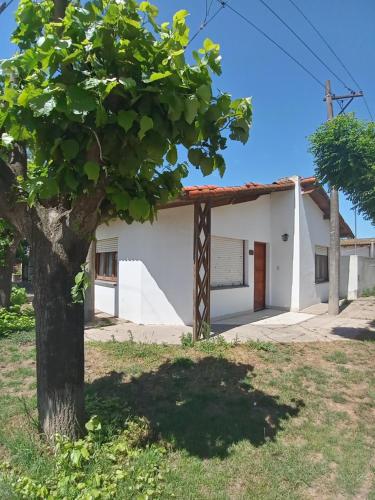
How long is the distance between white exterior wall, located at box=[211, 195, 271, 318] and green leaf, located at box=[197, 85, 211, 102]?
6681 mm

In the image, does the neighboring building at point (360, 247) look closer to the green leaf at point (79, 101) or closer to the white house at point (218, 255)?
the white house at point (218, 255)

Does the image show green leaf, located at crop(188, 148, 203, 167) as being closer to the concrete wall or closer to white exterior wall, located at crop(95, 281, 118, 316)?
white exterior wall, located at crop(95, 281, 118, 316)

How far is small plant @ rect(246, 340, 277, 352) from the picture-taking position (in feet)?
20.2

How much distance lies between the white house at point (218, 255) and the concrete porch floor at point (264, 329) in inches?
16.9

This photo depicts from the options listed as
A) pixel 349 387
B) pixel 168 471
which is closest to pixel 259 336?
pixel 349 387

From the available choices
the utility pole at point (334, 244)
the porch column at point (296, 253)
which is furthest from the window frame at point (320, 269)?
the utility pole at point (334, 244)

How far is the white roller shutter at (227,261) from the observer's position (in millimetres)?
9305

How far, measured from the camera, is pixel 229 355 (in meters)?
5.77

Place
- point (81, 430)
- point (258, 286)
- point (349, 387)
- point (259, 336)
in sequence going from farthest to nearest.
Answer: point (258, 286) → point (259, 336) → point (349, 387) → point (81, 430)

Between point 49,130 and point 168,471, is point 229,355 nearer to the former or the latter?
point 168,471

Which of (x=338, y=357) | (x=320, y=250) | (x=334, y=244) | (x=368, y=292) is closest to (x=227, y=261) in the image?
(x=334, y=244)

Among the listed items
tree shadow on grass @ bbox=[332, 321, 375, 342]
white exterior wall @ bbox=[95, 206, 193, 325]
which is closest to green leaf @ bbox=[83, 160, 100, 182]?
white exterior wall @ bbox=[95, 206, 193, 325]

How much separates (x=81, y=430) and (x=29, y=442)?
50cm

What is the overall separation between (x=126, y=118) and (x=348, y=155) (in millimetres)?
5827
